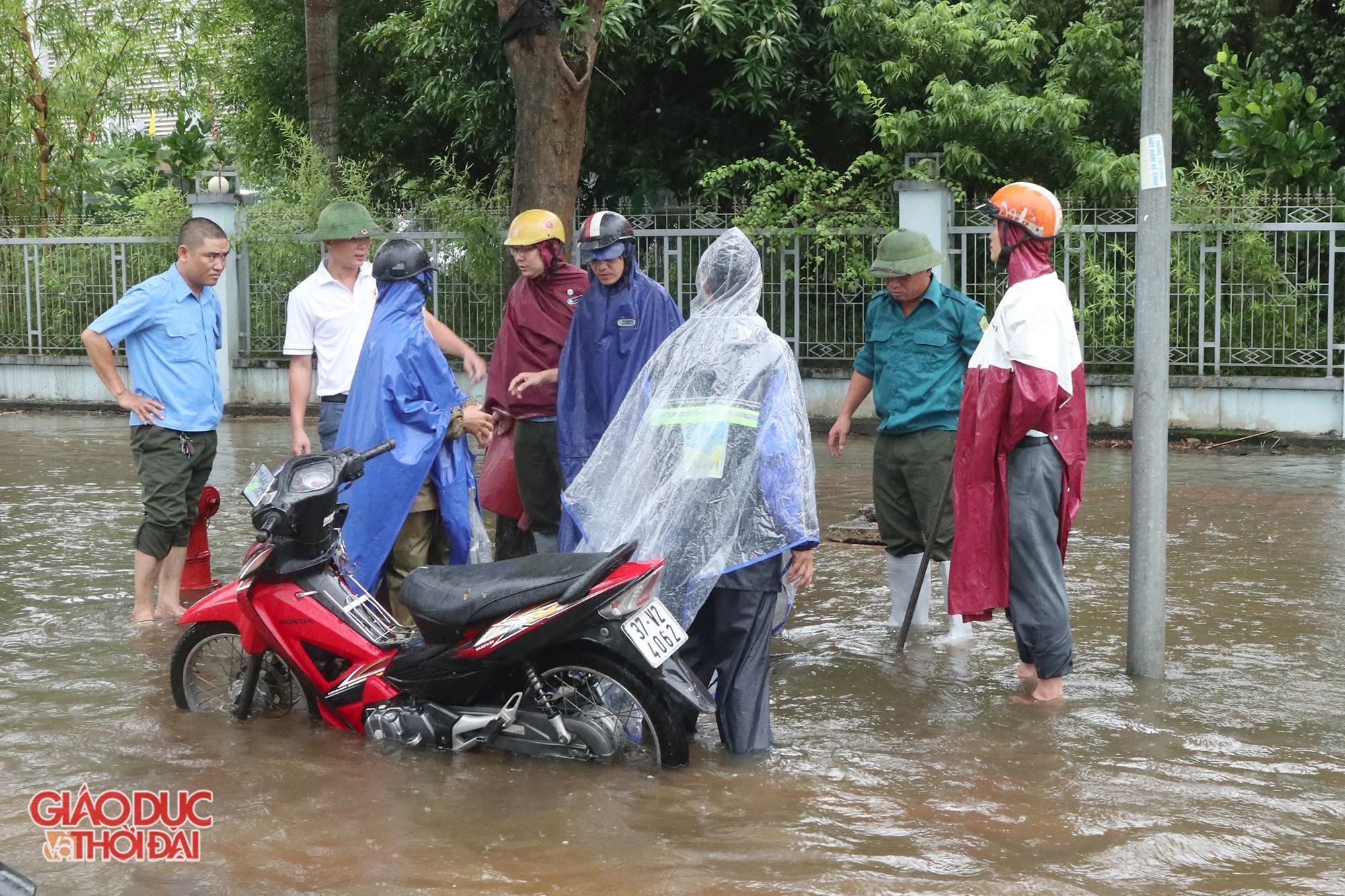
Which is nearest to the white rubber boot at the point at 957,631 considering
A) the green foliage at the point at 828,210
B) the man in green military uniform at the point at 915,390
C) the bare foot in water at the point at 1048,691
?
the man in green military uniform at the point at 915,390

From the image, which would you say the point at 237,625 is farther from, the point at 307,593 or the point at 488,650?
the point at 488,650

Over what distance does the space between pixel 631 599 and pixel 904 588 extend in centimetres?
246

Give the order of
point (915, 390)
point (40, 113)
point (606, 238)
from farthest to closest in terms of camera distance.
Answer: point (40, 113), point (915, 390), point (606, 238)

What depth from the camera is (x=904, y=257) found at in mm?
6391

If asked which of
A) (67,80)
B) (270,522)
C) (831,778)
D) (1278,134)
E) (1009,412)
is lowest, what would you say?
(831,778)

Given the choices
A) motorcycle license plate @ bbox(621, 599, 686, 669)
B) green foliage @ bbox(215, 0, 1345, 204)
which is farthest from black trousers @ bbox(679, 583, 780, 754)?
green foliage @ bbox(215, 0, 1345, 204)

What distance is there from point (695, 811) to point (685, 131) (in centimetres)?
1364

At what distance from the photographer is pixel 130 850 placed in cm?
416

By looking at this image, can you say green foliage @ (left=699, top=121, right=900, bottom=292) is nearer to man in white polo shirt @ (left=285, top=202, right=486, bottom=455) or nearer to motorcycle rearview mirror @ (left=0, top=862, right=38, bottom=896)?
man in white polo shirt @ (left=285, top=202, right=486, bottom=455)

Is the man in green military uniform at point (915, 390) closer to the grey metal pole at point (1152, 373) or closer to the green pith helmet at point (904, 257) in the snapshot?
the green pith helmet at point (904, 257)

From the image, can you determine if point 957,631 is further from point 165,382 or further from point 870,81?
point 870,81

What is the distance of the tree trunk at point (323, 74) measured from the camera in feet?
58.8

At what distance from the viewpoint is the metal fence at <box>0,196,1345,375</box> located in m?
13.1

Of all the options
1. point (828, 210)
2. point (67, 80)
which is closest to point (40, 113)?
point (67, 80)
